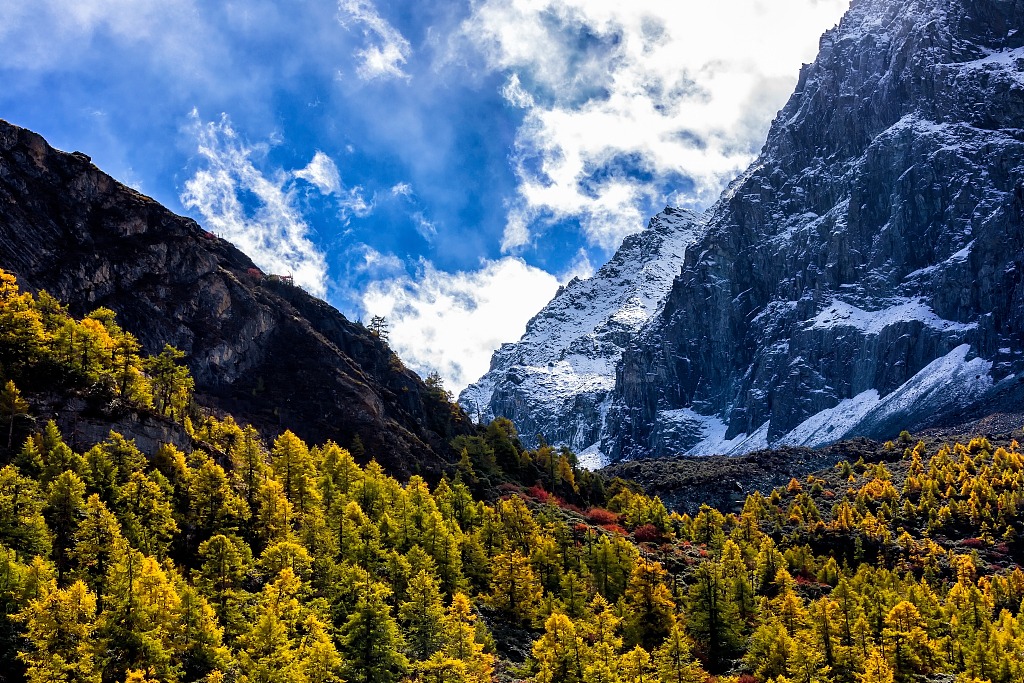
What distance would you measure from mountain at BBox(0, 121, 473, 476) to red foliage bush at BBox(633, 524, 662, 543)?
117 ft

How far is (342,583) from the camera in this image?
72188 millimetres

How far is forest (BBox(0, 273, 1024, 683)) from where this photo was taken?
5566 centimetres

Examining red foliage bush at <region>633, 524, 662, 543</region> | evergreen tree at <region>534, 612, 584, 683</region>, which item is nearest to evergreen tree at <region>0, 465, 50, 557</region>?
evergreen tree at <region>534, 612, 584, 683</region>

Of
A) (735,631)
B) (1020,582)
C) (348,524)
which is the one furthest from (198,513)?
(1020,582)

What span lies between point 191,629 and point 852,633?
57.7 meters

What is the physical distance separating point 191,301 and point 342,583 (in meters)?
86.7

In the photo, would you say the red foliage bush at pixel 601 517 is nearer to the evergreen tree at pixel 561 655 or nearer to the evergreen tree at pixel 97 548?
the evergreen tree at pixel 561 655

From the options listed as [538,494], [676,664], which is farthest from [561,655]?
[538,494]

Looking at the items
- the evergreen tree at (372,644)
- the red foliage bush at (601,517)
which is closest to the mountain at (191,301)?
the red foliage bush at (601,517)

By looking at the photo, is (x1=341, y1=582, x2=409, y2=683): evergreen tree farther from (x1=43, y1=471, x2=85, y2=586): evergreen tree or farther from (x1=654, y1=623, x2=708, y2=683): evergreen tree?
(x1=43, y1=471, x2=85, y2=586): evergreen tree

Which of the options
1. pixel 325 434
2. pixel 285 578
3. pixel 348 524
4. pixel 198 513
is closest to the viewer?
pixel 285 578

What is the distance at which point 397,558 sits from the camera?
7600cm

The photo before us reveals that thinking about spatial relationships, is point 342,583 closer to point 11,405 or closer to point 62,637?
point 62,637

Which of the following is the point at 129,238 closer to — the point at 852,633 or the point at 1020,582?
the point at 852,633
